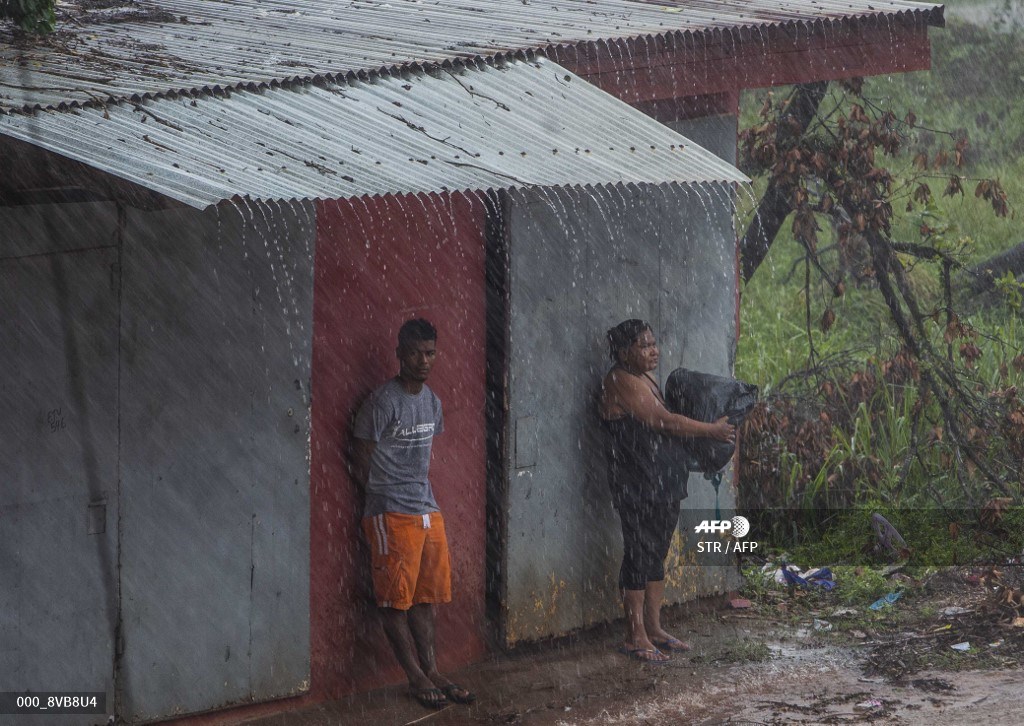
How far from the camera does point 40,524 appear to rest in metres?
5.25

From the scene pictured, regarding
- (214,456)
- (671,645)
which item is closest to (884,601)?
(671,645)

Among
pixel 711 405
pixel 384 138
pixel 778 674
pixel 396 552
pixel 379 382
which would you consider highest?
pixel 384 138

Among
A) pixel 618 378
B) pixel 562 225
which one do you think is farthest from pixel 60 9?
pixel 618 378

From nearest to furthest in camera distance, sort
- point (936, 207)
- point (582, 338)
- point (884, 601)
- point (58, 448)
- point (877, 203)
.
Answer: point (58, 448) → point (582, 338) → point (884, 601) → point (877, 203) → point (936, 207)

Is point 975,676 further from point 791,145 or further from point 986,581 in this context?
point 791,145

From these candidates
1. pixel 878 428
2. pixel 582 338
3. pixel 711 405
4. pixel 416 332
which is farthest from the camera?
pixel 878 428

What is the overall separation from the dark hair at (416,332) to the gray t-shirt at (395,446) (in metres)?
0.20

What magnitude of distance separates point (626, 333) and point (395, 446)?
1356mm

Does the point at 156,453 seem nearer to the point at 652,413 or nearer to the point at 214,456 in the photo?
the point at 214,456

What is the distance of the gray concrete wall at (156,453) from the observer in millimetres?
5199

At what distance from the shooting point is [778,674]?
22.7ft

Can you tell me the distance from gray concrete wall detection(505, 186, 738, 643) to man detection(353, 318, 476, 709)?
723mm

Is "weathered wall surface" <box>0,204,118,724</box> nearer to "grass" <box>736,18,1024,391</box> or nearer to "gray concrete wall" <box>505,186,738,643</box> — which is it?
"gray concrete wall" <box>505,186,738,643</box>

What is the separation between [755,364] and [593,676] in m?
4.63
